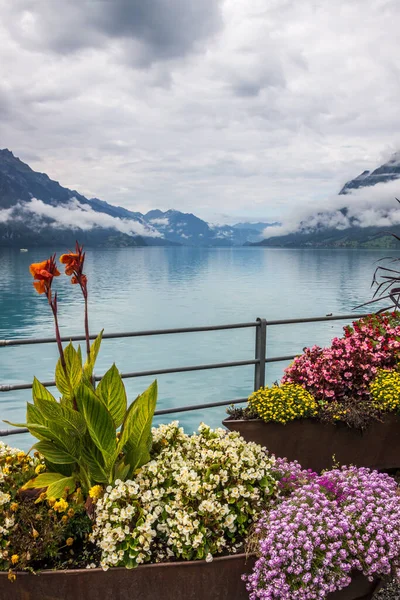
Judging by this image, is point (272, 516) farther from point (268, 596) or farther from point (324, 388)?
point (324, 388)

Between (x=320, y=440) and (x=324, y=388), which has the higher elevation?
(x=324, y=388)

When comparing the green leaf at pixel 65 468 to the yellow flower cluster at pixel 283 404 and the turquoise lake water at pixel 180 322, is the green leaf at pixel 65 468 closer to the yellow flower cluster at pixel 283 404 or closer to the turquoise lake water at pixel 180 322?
the yellow flower cluster at pixel 283 404

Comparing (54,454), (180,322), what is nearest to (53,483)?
(54,454)

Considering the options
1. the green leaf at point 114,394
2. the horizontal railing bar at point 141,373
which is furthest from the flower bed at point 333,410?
the green leaf at point 114,394

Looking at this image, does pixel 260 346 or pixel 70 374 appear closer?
pixel 70 374

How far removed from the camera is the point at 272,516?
8.23ft

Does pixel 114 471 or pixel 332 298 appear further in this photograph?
pixel 332 298

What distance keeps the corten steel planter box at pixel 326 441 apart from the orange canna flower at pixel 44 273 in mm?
1949

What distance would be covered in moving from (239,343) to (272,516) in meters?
25.3

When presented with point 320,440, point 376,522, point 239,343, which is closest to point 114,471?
point 376,522

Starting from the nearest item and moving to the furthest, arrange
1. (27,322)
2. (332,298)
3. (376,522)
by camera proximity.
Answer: (376,522)
(27,322)
(332,298)

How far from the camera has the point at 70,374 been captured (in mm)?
2654

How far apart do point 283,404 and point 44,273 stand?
2.15m

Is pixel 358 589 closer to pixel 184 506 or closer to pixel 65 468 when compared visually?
pixel 184 506
